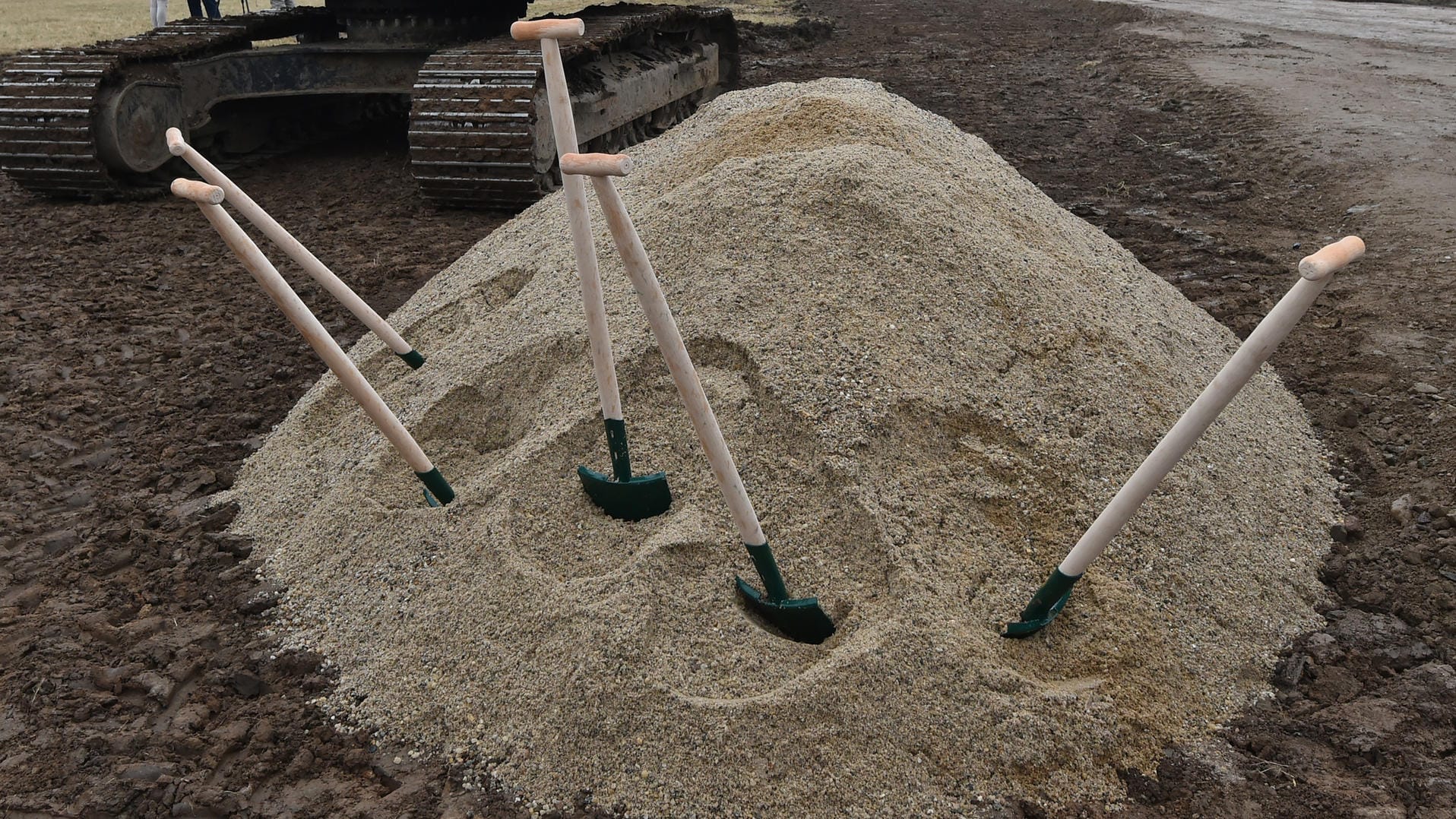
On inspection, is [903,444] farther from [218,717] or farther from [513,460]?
[218,717]

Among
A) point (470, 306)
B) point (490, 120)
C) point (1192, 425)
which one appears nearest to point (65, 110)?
point (490, 120)

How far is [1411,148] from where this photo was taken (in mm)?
6664

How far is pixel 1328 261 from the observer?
1.70 meters

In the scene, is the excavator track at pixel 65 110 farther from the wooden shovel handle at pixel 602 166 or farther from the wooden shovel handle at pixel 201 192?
the wooden shovel handle at pixel 602 166

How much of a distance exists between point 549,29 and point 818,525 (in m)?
1.32

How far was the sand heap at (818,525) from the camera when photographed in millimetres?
2127

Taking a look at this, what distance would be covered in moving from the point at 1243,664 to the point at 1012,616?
1.96ft

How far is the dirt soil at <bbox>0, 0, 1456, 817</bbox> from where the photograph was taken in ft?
7.22

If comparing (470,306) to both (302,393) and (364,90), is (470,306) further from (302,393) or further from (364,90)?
(364,90)

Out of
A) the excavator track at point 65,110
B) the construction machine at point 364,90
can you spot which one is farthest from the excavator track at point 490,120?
the excavator track at point 65,110

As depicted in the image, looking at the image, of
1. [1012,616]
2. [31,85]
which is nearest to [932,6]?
[31,85]

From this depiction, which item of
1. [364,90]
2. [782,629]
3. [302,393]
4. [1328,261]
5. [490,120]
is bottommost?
[782,629]

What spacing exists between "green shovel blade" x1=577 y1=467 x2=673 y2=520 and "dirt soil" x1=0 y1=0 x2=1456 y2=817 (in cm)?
76

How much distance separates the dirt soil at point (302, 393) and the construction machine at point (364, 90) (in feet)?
1.21
